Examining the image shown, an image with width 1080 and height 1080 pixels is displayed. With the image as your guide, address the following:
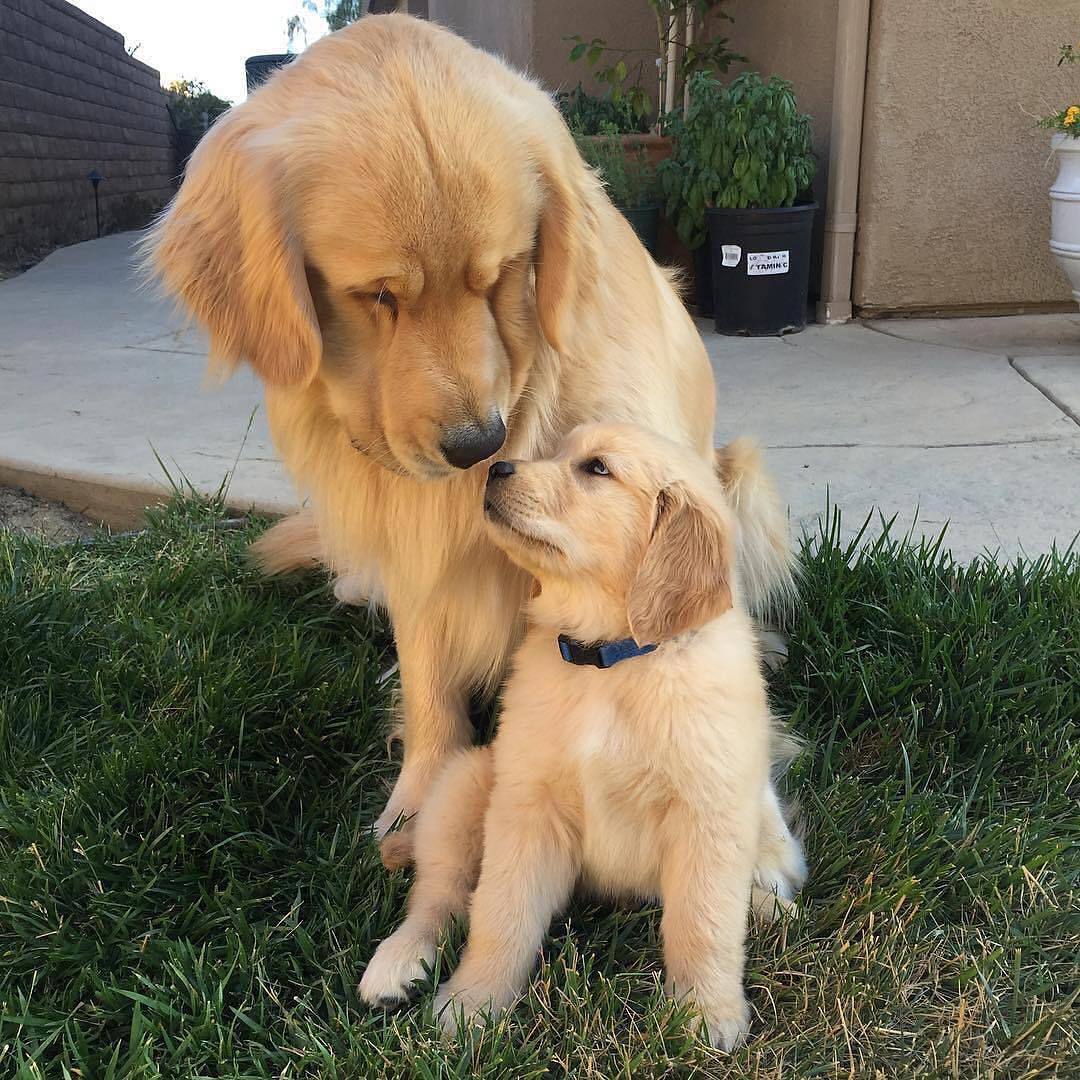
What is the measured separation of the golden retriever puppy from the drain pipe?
166 inches

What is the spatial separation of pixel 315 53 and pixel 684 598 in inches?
43.8

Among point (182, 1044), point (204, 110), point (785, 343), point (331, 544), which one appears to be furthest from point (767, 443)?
point (204, 110)

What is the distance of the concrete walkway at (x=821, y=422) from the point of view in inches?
127

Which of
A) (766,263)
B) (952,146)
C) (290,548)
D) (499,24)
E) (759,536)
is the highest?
(499,24)

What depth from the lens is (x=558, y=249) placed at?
1.77m

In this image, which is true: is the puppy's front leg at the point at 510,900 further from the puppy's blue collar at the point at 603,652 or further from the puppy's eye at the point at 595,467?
the puppy's eye at the point at 595,467

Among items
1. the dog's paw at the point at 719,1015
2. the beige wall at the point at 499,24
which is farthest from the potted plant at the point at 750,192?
the dog's paw at the point at 719,1015

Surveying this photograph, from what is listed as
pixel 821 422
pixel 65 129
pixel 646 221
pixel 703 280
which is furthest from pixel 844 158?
pixel 65 129

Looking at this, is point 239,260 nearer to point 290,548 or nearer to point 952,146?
point 290,548

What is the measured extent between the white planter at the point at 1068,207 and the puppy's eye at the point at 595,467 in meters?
3.80

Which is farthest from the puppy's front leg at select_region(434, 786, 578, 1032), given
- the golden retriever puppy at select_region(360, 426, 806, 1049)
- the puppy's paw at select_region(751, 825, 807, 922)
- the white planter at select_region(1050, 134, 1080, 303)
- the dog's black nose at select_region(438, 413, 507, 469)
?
the white planter at select_region(1050, 134, 1080, 303)

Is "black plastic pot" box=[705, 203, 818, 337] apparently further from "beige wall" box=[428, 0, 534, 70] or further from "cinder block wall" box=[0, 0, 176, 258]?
"cinder block wall" box=[0, 0, 176, 258]

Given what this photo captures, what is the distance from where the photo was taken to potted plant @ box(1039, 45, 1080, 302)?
172 inches

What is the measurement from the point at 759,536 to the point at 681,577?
939 mm
